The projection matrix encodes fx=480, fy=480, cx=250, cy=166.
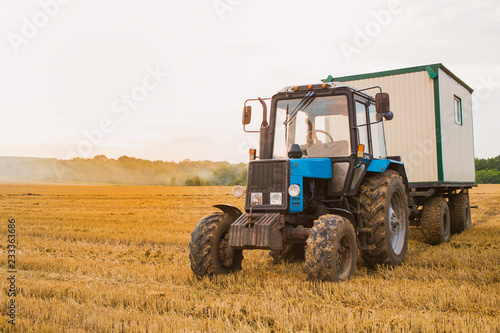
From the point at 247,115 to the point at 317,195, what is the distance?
151cm

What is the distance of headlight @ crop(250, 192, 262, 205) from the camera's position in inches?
241

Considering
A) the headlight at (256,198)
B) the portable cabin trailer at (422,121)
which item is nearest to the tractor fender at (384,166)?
the headlight at (256,198)

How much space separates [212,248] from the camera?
608 cm

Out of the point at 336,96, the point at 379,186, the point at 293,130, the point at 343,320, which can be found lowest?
the point at 343,320

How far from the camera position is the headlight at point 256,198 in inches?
241

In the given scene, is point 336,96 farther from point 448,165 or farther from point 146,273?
point 448,165

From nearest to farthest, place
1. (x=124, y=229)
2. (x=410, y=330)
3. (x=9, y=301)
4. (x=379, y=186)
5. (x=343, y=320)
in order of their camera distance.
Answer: (x=410, y=330) < (x=343, y=320) < (x=9, y=301) < (x=379, y=186) < (x=124, y=229)

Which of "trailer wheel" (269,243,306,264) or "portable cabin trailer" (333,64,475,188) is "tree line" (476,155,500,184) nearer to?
"portable cabin trailer" (333,64,475,188)

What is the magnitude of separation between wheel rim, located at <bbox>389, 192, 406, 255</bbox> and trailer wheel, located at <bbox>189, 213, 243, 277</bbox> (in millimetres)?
2615

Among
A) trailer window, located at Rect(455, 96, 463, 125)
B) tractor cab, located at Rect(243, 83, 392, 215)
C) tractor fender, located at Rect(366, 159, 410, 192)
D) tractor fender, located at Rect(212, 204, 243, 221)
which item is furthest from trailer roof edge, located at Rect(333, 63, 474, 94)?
tractor fender, located at Rect(212, 204, 243, 221)

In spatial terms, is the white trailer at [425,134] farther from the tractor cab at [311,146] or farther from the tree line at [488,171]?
the tree line at [488,171]

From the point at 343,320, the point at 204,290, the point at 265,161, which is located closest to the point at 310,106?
the point at 265,161

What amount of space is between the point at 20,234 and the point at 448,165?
10135 mm

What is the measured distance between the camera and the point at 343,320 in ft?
14.0
